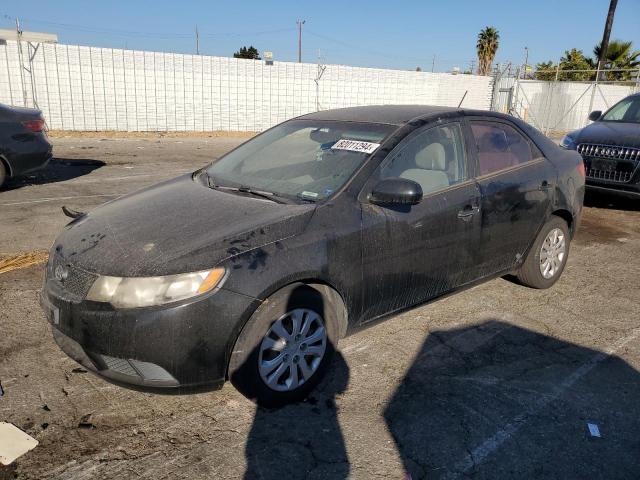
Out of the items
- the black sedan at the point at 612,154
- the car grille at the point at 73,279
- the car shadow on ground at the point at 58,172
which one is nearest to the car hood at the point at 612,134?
the black sedan at the point at 612,154

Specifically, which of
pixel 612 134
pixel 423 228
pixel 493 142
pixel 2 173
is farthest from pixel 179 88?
pixel 423 228

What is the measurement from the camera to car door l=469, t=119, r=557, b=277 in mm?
3963

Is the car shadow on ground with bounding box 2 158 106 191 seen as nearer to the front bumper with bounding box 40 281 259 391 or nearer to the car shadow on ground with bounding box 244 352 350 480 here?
the front bumper with bounding box 40 281 259 391

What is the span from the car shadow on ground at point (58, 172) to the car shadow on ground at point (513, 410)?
25.3ft

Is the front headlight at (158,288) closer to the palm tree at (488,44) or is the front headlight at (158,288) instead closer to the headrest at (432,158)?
the headrest at (432,158)

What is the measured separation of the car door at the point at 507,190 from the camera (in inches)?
156

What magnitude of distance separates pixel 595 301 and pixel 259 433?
10.9 feet

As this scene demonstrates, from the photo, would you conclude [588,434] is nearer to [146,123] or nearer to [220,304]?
[220,304]

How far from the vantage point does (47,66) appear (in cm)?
1603

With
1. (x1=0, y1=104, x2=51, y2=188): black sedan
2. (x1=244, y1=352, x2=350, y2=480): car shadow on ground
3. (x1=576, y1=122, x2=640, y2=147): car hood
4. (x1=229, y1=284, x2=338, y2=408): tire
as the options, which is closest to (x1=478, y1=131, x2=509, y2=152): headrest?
(x1=229, y1=284, x2=338, y2=408): tire

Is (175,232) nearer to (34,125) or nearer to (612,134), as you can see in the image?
(34,125)

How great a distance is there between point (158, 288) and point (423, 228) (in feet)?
5.60

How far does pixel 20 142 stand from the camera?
8172 mm

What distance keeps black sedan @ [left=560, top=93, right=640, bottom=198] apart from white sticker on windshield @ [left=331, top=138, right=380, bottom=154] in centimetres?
537
